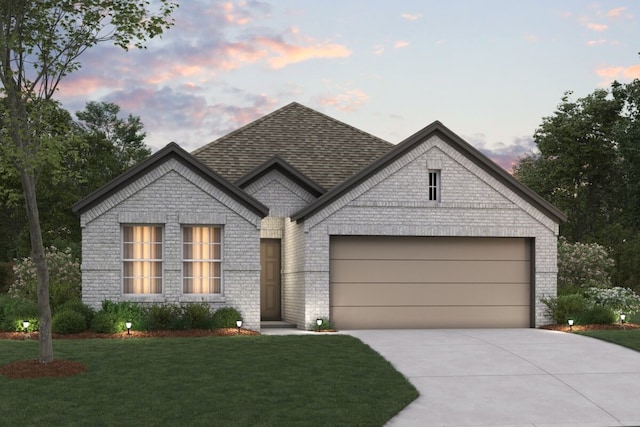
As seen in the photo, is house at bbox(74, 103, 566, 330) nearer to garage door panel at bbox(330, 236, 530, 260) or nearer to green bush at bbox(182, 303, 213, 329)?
garage door panel at bbox(330, 236, 530, 260)

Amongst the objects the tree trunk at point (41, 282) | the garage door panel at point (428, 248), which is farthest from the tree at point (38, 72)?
the garage door panel at point (428, 248)

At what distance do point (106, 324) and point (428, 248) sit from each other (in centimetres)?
941

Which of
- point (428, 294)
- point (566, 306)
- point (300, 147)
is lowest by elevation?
point (566, 306)

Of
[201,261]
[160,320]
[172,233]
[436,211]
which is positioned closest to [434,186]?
[436,211]

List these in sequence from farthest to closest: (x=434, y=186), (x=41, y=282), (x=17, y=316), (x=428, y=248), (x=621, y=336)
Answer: (x=434, y=186), (x=428, y=248), (x=17, y=316), (x=621, y=336), (x=41, y=282)

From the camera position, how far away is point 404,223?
2272 cm

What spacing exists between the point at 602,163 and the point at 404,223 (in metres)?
29.0

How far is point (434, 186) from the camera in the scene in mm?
23188

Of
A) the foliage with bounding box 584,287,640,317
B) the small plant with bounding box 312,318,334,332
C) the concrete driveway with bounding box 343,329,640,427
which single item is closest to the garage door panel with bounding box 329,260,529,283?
the small plant with bounding box 312,318,334,332

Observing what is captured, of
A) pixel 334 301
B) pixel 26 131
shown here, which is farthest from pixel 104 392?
pixel 334 301

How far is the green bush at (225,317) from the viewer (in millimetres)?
20828

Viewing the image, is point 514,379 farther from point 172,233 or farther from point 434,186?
point 172,233

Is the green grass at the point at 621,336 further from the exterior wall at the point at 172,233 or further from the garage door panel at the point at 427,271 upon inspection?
the exterior wall at the point at 172,233

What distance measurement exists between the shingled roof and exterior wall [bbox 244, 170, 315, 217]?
2.38 feet
